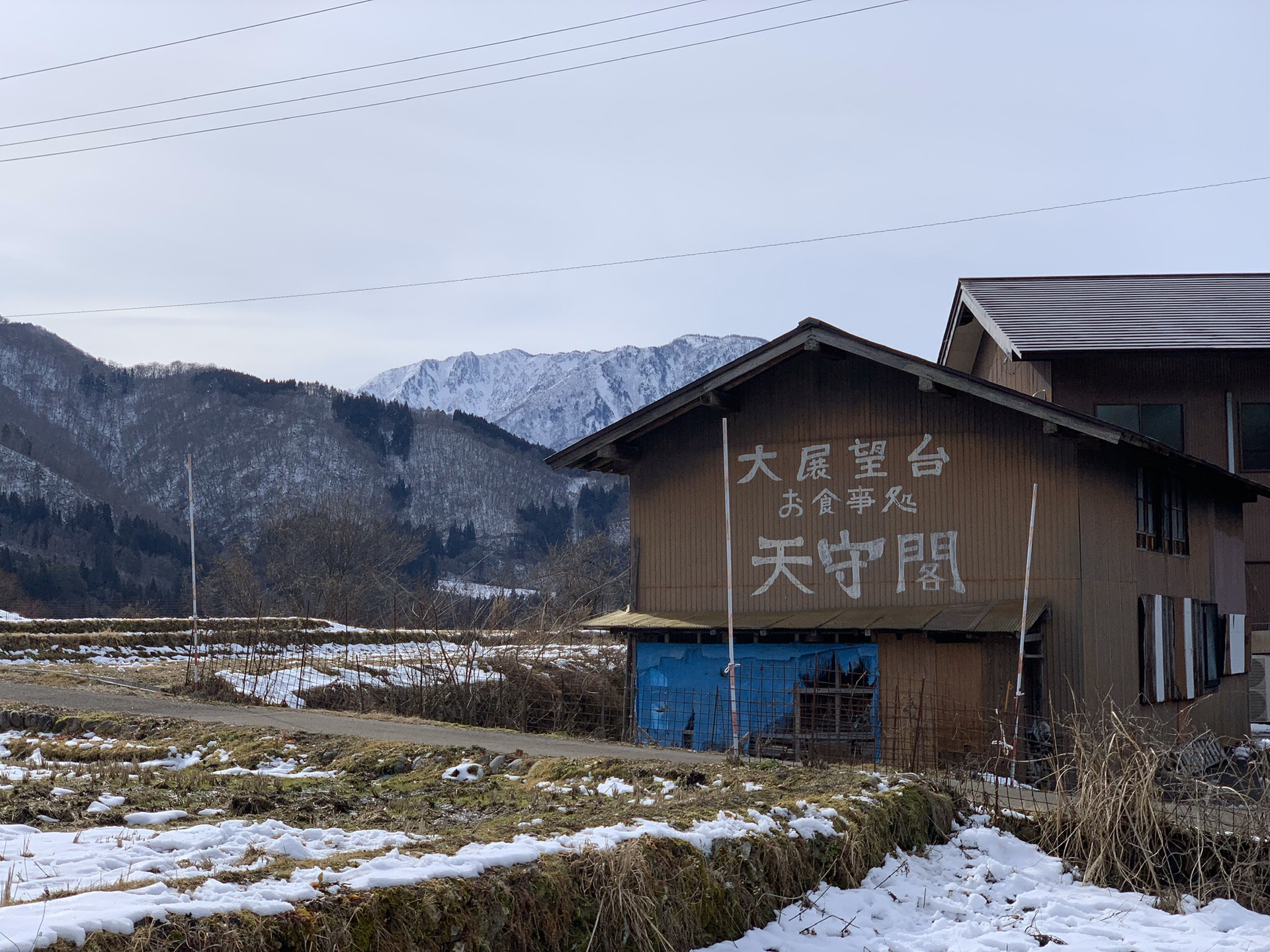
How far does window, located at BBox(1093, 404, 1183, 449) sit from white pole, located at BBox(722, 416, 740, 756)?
29.9 ft

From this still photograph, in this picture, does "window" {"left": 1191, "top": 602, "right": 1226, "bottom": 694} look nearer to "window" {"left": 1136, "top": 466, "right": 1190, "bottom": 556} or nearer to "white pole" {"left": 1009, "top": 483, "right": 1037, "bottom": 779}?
"window" {"left": 1136, "top": 466, "right": 1190, "bottom": 556}

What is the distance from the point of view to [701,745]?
18344mm

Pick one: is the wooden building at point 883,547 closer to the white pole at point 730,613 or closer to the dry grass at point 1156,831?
the white pole at point 730,613

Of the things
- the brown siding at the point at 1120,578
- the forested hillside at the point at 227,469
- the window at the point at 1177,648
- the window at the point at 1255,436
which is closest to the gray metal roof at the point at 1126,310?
the window at the point at 1255,436

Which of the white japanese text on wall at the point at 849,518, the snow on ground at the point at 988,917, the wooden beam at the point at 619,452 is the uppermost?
the wooden beam at the point at 619,452

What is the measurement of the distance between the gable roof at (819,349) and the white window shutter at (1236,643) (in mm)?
2683

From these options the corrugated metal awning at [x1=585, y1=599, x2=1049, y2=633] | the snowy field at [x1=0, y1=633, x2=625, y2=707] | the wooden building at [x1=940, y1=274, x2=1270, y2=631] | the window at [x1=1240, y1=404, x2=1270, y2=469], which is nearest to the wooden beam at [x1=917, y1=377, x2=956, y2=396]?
the corrugated metal awning at [x1=585, y1=599, x2=1049, y2=633]

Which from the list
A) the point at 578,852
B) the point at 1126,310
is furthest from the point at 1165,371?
the point at 578,852

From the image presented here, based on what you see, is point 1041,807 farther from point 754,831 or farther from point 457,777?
point 457,777

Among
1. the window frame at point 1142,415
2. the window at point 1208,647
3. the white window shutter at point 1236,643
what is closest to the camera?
the window at point 1208,647

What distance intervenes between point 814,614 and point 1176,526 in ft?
22.8

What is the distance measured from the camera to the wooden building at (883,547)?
16734 millimetres

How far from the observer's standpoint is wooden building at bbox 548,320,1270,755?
16.7m

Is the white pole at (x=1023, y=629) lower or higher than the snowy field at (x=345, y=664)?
higher
